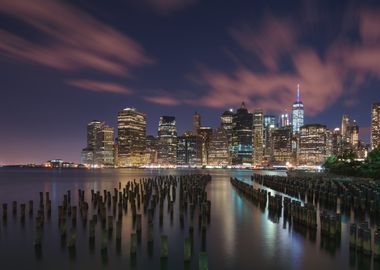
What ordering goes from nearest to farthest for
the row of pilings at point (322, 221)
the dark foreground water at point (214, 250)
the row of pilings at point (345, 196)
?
1. the dark foreground water at point (214, 250)
2. the row of pilings at point (322, 221)
3. the row of pilings at point (345, 196)

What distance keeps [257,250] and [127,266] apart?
7550 millimetres

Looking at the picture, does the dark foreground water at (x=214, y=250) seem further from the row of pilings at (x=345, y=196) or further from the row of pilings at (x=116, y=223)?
the row of pilings at (x=345, y=196)

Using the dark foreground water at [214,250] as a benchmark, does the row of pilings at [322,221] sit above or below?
above

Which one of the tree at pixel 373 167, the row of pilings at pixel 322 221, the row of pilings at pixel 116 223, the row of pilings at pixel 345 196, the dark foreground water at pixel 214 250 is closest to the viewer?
the dark foreground water at pixel 214 250

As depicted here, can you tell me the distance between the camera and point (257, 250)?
74.4ft

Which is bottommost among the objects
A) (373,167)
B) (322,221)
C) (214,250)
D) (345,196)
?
(214,250)

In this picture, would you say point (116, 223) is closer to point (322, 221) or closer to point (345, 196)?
point (322, 221)

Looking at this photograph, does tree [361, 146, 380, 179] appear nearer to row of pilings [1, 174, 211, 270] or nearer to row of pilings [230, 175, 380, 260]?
row of pilings [230, 175, 380, 260]

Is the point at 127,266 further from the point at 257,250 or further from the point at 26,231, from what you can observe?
the point at 26,231

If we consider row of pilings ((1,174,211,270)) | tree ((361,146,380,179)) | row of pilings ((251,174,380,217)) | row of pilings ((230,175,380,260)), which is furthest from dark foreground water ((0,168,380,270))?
tree ((361,146,380,179))

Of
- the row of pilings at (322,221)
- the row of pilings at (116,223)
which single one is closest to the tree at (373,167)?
the row of pilings at (322,221)

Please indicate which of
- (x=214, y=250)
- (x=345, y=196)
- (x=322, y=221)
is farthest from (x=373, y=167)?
(x=214, y=250)

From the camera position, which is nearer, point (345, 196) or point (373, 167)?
point (345, 196)

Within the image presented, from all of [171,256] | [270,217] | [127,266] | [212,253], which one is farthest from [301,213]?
[127,266]
